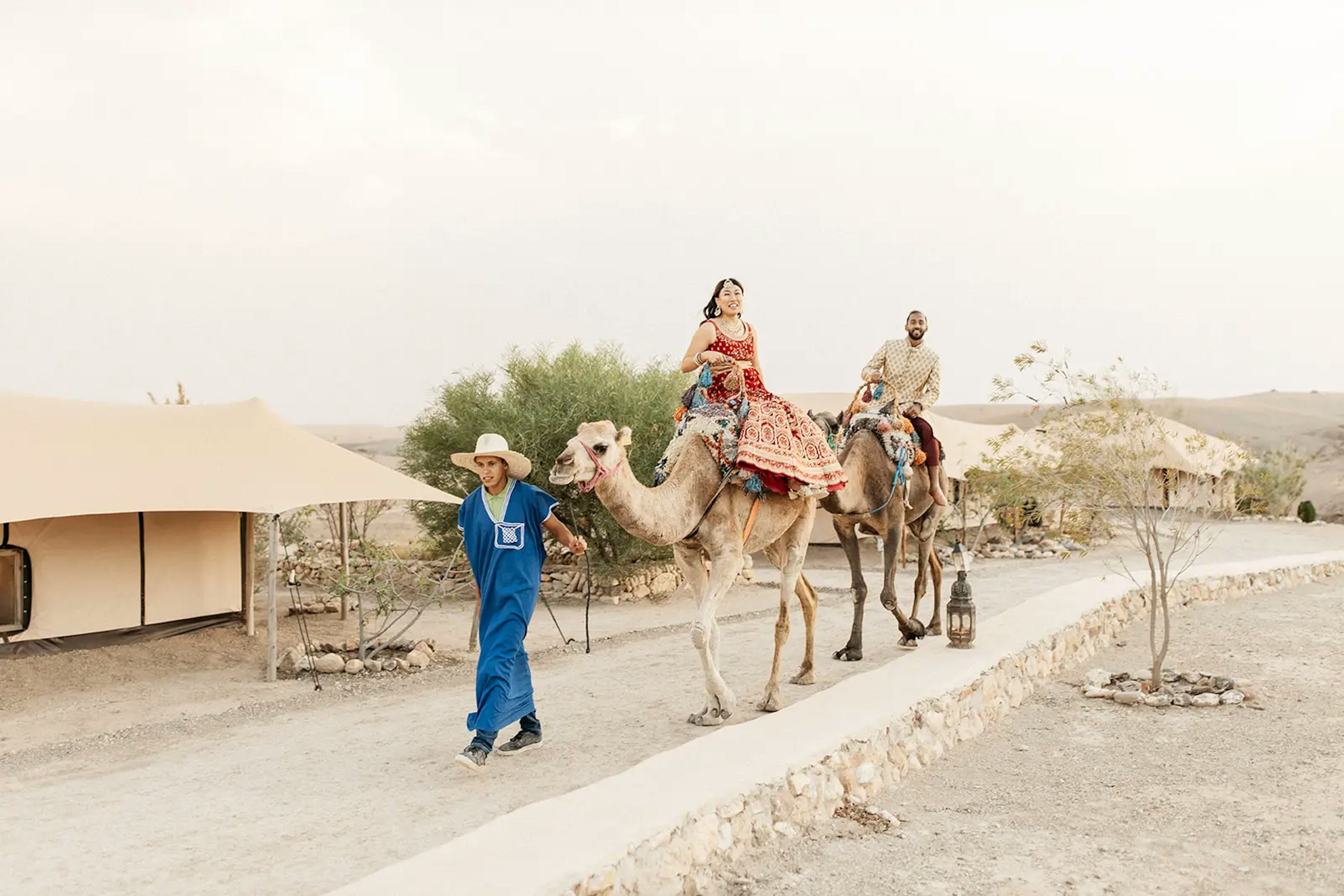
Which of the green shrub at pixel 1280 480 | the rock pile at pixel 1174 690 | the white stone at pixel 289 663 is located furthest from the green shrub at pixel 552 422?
the green shrub at pixel 1280 480

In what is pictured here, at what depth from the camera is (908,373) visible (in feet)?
29.9

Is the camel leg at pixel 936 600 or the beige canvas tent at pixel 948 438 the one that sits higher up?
the beige canvas tent at pixel 948 438

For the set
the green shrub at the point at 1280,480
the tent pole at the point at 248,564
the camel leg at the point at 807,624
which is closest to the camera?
the camel leg at the point at 807,624

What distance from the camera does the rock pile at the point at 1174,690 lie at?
312 inches

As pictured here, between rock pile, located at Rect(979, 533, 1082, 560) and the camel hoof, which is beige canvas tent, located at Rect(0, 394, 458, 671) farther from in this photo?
rock pile, located at Rect(979, 533, 1082, 560)

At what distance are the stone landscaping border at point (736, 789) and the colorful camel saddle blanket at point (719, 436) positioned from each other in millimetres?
1505

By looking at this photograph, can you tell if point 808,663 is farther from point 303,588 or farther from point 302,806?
point 303,588

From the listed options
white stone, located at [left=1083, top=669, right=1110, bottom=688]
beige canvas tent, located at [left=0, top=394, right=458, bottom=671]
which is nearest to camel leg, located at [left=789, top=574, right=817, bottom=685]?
white stone, located at [left=1083, top=669, right=1110, bottom=688]

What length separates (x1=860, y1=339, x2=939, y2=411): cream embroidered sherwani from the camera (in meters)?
9.09

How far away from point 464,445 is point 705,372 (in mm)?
9909

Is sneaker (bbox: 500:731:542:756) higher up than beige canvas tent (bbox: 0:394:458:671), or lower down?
lower down

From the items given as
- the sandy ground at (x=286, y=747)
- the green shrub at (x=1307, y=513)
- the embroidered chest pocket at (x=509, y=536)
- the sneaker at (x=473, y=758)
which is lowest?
the sandy ground at (x=286, y=747)

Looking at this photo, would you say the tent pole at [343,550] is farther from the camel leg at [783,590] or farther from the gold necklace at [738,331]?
the gold necklace at [738,331]

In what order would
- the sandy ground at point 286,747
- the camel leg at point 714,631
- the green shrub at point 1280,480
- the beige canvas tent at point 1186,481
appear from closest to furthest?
the sandy ground at point 286,747 → the camel leg at point 714,631 → the beige canvas tent at point 1186,481 → the green shrub at point 1280,480
